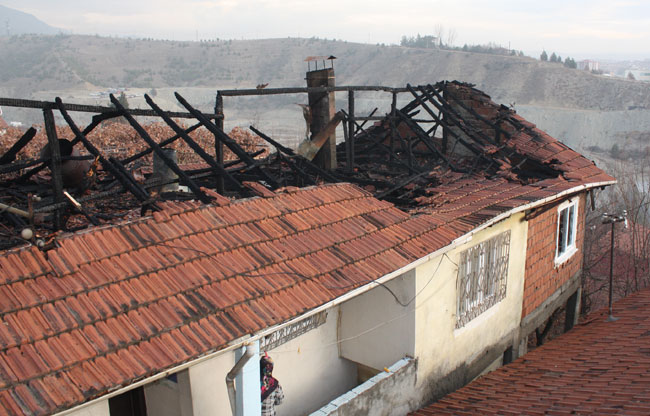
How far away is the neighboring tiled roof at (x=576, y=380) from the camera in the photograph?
677 centimetres

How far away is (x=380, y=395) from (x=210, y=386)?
233 centimetres

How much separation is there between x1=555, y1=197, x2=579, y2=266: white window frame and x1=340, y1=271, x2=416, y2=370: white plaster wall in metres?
6.16

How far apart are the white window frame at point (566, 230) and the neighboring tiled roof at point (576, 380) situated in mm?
2387

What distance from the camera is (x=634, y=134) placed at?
62.5 m

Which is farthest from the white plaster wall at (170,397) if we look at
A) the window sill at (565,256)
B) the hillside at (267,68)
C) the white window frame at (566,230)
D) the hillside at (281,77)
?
the hillside at (267,68)

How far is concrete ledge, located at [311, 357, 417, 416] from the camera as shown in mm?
6867

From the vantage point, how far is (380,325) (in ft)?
27.0

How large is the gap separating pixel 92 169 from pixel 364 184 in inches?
180

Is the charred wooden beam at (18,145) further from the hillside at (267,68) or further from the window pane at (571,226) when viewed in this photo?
the hillside at (267,68)

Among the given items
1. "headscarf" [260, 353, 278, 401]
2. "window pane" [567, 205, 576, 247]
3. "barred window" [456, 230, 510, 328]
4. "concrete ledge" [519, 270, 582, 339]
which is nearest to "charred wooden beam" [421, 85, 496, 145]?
"window pane" [567, 205, 576, 247]

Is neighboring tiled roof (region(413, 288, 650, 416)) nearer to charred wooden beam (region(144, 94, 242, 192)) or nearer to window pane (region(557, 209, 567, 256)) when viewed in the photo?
window pane (region(557, 209, 567, 256))

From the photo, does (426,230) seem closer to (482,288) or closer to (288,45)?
(482,288)

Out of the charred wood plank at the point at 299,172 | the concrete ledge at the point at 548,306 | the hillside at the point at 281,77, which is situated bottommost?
the concrete ledge at the point at 548,306

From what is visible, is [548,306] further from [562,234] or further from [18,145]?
[18,145]
